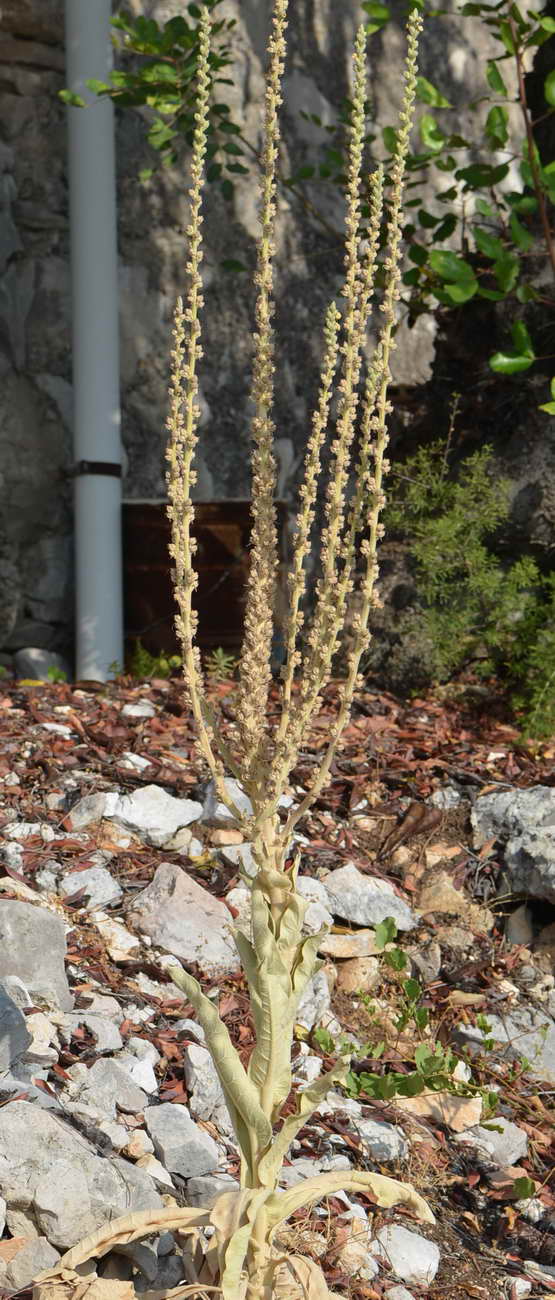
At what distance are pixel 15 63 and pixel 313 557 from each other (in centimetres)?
236

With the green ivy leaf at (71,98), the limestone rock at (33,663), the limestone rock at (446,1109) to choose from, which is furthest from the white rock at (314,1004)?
the green ivy leaf at (71,98)

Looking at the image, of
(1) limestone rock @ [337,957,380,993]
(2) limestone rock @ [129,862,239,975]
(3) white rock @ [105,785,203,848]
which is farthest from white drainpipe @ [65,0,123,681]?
(1) limestone rock @ [337,957,380,993]

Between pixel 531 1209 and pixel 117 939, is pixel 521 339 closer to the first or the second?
pixel 117 939

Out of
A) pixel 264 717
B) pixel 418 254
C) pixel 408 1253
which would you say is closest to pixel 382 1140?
pixel 408 1253

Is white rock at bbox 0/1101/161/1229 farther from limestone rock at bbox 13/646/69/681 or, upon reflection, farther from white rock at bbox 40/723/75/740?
limestone rock at bbox 13/646/69/681

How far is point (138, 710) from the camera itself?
378cm

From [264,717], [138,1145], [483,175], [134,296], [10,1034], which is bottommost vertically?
[138,1145]

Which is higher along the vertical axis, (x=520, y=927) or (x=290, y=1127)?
(x=290, y=1127)

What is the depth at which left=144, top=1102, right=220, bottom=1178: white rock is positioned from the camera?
204 cm

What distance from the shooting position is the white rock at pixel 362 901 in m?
2.97

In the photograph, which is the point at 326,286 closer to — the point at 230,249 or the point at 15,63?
the point at 230,249

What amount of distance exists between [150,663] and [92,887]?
6.32ft

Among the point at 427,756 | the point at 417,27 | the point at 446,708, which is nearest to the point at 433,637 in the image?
the point at 446,708

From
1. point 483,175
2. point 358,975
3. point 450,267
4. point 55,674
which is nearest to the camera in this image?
point 358,975
